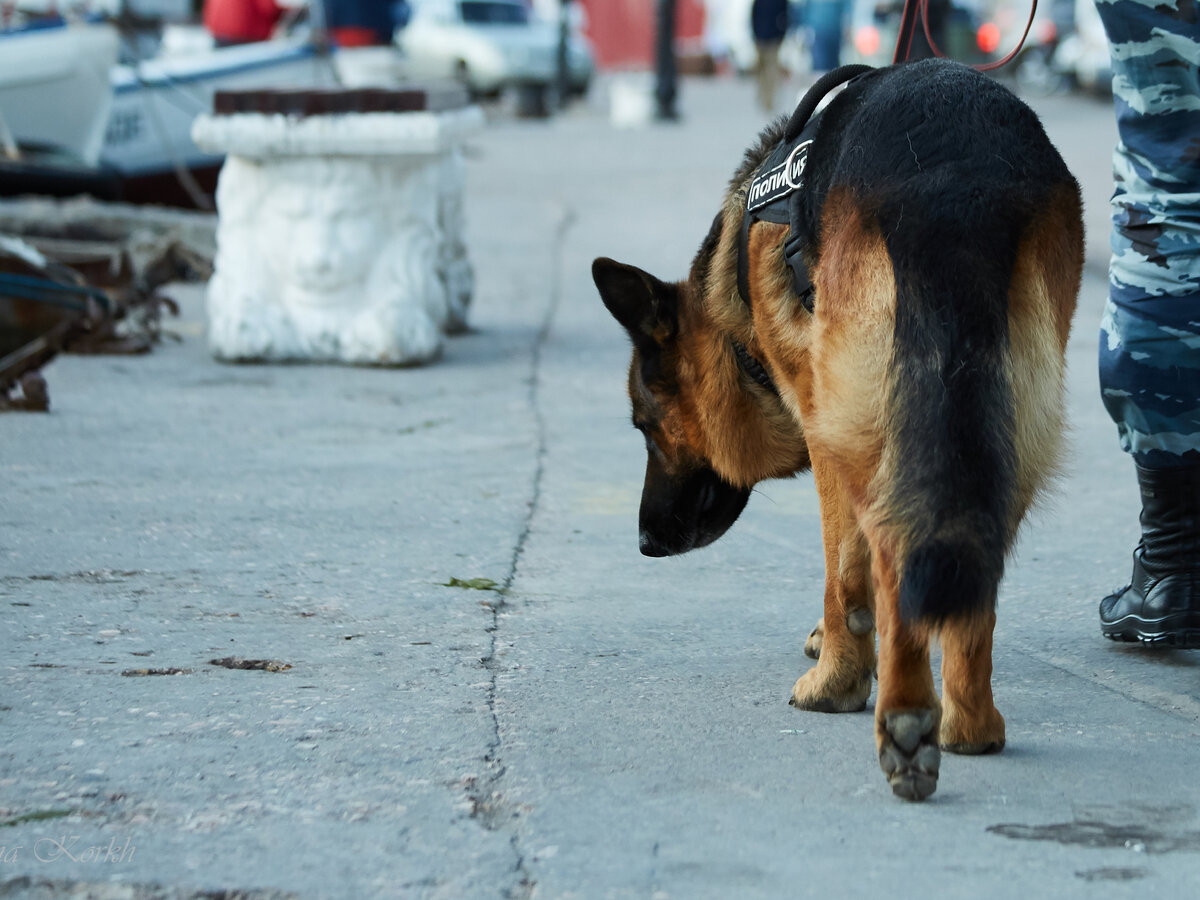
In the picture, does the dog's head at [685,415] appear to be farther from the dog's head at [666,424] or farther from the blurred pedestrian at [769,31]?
the blurred pedestrian at [769,31]

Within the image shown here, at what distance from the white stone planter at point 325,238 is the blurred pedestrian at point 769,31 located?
16001mm

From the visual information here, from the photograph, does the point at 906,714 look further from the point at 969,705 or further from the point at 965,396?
the point at 965,396

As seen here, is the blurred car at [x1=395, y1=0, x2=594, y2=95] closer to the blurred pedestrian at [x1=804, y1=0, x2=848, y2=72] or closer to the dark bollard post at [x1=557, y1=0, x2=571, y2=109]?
the dark bollard post at [x1=557, y1=0, x2=571, y2=109]

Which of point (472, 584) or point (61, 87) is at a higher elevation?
point (61, 87)

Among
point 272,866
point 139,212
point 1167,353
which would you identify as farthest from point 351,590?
point 139,212

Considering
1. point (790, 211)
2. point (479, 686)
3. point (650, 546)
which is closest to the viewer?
point (790, 211)

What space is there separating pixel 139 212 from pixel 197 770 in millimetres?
7638

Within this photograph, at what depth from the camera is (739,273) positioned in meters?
2.83

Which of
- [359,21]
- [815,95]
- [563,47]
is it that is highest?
[815,95]

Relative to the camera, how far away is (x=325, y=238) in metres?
5.94

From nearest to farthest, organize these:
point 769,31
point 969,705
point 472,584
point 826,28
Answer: point 969,705 < point 472,584 < point 769,31 < point 826,28

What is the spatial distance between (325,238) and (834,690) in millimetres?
3858

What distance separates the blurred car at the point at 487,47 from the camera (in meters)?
24.4

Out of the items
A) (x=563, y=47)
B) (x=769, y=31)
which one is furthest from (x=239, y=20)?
(x=563, y=47)
